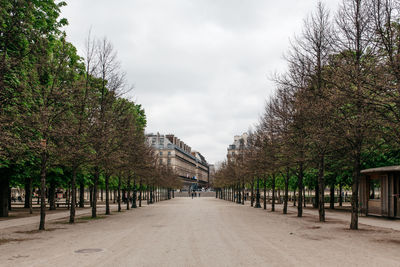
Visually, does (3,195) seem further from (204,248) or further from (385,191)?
(385,191)

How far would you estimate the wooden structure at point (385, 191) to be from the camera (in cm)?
2578

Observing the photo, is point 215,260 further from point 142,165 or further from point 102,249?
point 142,165

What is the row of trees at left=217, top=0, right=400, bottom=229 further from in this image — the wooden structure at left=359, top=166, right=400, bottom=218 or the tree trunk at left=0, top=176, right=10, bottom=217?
the tree trunk at left=0, top=176, right=10, bottom=217

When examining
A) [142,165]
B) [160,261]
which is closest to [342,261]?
[160,261]

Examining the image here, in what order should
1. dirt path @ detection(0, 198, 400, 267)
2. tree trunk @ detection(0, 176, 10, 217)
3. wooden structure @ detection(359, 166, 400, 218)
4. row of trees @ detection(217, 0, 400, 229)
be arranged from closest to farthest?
dirt path @ detection(0, 198, 400, 267) → row of trees @ detection(217, 0, 400, 229) → wooden structure @ detection(359, 166, 400, 218) → tree trunk @ detection(0, 176, 10, 217)

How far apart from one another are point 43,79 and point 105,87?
25.0 ft

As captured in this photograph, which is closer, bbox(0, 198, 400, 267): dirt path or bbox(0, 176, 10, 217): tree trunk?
bbox(0, 198, 400, 267): dirt path

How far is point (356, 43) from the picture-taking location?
763 inches

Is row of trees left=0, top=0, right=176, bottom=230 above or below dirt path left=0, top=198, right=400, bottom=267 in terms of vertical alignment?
above

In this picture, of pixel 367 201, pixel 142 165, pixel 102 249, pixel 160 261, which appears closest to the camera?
pixel 160 261

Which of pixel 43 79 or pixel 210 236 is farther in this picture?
pixel 43 79

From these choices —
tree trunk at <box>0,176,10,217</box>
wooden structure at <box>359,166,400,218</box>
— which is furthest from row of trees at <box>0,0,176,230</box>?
wooden structure at <box>359,166,400,218</box>

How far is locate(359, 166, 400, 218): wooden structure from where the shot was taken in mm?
25781

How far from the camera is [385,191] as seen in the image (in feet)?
86.8
